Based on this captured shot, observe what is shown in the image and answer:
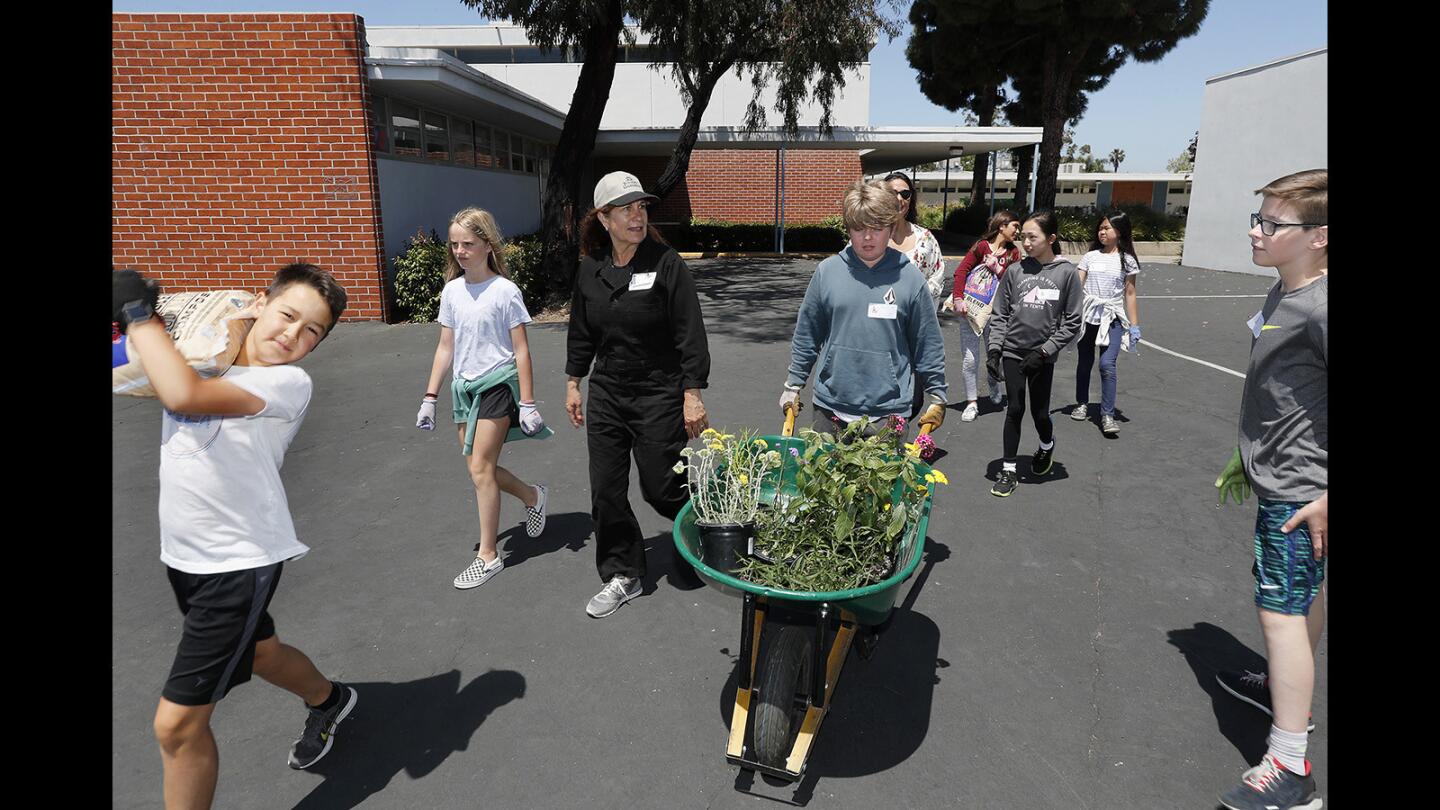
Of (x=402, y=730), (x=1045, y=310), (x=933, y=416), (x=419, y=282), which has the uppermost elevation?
(x=1045, y=310)

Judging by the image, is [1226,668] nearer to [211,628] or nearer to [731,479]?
[731,479]

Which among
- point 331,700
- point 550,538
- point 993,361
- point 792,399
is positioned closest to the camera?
point 331,700

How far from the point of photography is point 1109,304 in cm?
682

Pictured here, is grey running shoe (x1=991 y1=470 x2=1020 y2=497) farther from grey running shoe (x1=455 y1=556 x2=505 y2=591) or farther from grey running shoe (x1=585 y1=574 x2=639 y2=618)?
grey running shoe (x1=455 y1=556 x2=505 y2=591)

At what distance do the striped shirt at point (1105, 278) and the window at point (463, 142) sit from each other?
13.1m

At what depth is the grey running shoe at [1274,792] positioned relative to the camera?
103 inches

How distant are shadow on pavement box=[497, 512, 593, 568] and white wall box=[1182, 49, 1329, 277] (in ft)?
69.9

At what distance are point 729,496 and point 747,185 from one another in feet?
87.6

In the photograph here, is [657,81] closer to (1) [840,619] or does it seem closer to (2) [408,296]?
(2) [408,296]

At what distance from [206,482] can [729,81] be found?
1120 inches

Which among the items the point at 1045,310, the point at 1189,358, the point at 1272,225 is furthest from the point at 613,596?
the point at 1189,358

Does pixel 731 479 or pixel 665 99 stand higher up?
pixel 665 99

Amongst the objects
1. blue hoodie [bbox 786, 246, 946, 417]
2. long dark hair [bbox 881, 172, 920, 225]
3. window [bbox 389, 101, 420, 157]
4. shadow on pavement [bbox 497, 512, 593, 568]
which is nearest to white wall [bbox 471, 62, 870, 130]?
window [bbox 389, 101, 420, 157]
